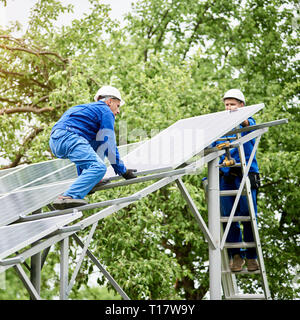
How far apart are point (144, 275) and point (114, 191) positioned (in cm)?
161

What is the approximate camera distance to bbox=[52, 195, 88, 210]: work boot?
582 cm

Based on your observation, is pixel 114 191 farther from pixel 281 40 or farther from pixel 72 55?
pixel 281 40

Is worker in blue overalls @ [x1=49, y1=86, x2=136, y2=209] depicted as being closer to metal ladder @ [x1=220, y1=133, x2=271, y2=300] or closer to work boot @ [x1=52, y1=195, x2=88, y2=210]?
work boot @ [x1=52, y1=195, x2=88, y2=210]

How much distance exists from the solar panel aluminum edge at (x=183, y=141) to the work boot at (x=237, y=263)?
1.70 m

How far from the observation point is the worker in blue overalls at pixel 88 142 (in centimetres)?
602

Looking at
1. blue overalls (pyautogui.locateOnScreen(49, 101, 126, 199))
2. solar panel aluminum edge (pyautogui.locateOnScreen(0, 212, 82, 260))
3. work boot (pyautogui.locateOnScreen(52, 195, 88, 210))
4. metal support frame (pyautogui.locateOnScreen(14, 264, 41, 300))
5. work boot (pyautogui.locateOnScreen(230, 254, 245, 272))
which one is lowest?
metal support frame (pyautogui.locateOnScreen(14, 264, 41, 300))

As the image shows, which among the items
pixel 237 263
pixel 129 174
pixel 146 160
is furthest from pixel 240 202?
pixel 129 174

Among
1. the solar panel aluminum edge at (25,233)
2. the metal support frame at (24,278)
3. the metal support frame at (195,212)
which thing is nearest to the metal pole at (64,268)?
the metal support frame at (195,212)

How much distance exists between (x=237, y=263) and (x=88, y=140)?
8.90ft

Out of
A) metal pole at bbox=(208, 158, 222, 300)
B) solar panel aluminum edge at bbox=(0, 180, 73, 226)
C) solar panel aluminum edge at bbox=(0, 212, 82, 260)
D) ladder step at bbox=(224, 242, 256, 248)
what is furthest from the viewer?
ladder step at bbox=(224, 242, 256, 248)

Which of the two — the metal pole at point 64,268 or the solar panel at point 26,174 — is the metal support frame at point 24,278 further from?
the solar panel at point 26,174

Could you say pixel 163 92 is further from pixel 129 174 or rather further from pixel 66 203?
pixel 66 203

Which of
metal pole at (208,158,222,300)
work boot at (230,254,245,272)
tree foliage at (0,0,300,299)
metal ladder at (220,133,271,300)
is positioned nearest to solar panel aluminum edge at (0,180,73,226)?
metal pole at (208,158,222,300)

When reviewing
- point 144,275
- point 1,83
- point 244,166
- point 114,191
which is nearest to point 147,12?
point 1,83
